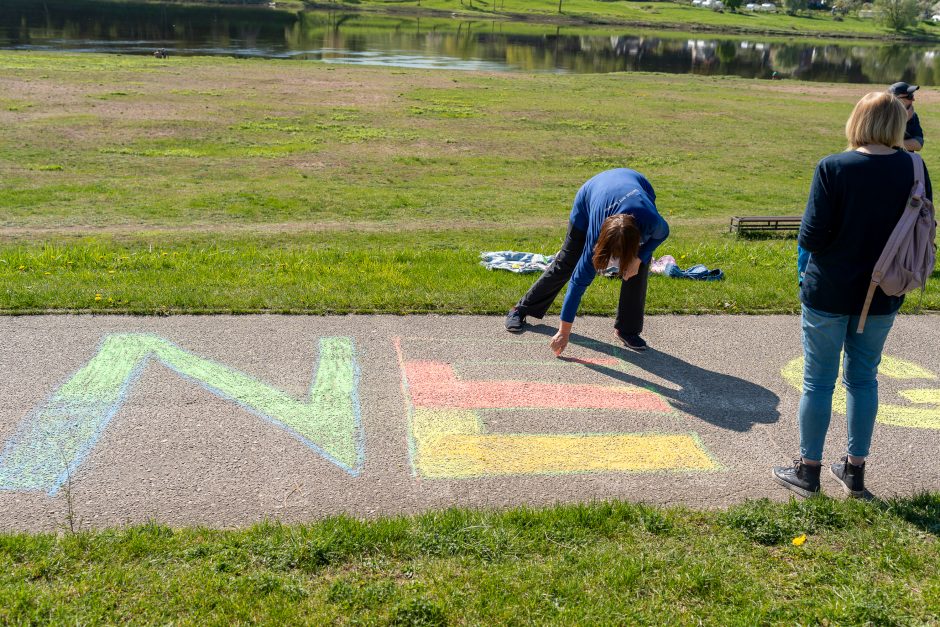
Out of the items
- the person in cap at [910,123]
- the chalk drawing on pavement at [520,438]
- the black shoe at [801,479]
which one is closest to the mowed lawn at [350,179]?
the person in cap at [910,123]

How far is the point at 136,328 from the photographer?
7418 mm

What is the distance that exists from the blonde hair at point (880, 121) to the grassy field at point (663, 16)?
348 ft

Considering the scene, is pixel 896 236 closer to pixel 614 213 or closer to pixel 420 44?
pixel 614 213

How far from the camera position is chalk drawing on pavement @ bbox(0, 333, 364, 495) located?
5.14 metres

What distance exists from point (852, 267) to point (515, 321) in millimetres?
3617

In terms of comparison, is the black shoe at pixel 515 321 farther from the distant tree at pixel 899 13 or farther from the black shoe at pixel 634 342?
the distant tree at pixel 899 13

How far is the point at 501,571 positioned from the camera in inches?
166

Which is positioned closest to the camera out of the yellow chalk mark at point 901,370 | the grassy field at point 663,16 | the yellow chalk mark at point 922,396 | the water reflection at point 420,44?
the yellow chalk mark at point 922,396

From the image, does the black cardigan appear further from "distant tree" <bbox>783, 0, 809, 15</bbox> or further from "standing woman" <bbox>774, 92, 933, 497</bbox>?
"distant tree" <bbox>783, 0, 809, 15</bbox>

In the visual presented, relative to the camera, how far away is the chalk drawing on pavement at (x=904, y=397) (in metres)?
6.27

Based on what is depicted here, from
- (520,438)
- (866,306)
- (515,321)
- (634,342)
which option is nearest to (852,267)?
(866,306)

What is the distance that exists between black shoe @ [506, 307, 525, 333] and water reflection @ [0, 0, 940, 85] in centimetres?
4316

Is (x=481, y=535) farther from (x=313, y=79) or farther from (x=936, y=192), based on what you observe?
(x=313, y=79)

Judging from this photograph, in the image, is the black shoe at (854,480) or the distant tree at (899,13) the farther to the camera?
the distant tree at (899,13)
